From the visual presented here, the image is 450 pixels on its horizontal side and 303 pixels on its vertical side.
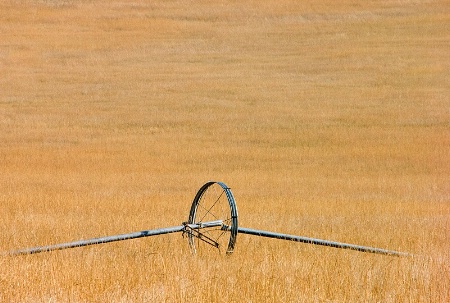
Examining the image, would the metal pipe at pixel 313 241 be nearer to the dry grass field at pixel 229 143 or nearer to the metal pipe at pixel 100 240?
the dry grass field at pixel 229 143

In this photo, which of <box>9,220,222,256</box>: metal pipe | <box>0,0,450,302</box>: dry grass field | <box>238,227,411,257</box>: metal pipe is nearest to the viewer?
<box>0,0,450,302</box>: dry grass field

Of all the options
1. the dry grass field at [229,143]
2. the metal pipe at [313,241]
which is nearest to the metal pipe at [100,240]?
the dry grass field at [229,143]

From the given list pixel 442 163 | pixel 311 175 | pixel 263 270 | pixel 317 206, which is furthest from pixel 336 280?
pixel 442 163

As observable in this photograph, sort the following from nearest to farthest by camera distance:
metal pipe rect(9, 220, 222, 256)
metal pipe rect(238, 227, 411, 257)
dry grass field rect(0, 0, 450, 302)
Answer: dry grass field rect(0, 0, 450, 302)
metal pipe rect(9, 220, 222, 256)
metal pipe rect(238, 227, 411, 257)

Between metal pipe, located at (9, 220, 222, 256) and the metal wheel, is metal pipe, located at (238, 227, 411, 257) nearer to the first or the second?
the metal wheel

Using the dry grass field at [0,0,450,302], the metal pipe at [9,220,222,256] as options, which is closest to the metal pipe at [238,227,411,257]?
the dry grass field at [0,0,450,302]

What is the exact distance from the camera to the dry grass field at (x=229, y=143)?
7.06m

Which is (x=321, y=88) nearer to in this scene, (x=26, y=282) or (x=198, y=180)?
(x=198, y=180)

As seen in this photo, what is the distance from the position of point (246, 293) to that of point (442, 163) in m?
16.2

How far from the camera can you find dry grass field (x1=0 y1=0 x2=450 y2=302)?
7062 millimetres

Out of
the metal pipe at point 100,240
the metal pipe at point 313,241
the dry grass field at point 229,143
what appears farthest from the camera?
the metal pipe at point 313,241

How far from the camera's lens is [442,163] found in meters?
21.7

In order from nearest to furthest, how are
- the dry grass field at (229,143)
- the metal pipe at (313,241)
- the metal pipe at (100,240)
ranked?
the dry grass field at (229,143), the metal pipe at (100,240), the metal pipe at (313,241)

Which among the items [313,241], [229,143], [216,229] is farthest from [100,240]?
[229,143]
